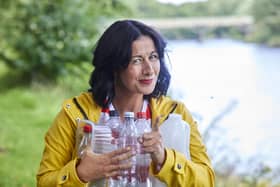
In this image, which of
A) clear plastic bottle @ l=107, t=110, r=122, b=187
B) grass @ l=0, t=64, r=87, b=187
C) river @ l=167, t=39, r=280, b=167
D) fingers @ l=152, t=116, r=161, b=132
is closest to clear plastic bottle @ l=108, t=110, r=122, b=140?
clear plastic bottle @ l=107, t=110, r=122, b=187

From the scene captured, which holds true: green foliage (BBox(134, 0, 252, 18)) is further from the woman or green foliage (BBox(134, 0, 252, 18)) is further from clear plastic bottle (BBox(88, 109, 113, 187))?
clear plastic bottle (BBox(88, 109, 113, 187))

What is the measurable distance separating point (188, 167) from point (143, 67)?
297mm

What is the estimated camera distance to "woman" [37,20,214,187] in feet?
5.27

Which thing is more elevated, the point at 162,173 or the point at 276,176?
the point at 162,173

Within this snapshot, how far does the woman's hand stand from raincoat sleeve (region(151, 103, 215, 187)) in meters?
0.11

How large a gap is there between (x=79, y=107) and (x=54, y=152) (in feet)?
0.48

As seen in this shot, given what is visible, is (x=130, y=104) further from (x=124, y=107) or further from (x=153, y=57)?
(x=153, y=57)

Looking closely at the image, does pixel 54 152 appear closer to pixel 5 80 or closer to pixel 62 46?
pixel 62 46

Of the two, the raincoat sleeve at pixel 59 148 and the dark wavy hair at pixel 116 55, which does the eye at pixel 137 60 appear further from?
the raincoat sleeve at pixel 59 148

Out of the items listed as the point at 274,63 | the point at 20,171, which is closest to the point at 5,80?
the point at 20,171

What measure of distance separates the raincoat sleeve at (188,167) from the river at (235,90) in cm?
170

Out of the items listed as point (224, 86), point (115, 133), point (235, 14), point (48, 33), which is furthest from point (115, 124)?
point (48, 33)

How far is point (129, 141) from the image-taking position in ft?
5.17

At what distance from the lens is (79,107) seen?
174 cm
